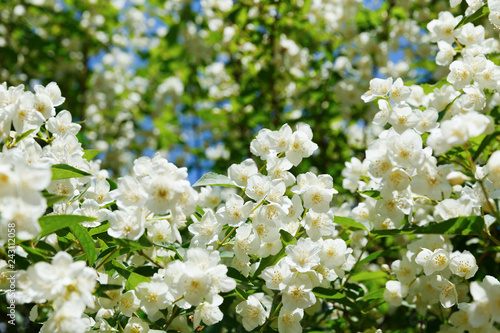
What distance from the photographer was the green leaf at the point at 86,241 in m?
1.52

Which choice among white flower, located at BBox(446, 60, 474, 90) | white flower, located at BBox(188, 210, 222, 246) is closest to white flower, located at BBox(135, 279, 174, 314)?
white flower, located at BBox(188, 210, 222, 246)

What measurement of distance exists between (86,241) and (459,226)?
1.30 metres

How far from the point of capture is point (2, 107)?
67.1 inches

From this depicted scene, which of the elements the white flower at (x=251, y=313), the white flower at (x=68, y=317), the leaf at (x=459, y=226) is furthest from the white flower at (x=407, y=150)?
the white flower at (x=68, y=317)

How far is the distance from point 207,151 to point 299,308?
143 inches

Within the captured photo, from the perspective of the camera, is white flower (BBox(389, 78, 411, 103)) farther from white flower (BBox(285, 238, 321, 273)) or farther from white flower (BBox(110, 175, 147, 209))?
white flower (BBox(110, 175, 147, 209))

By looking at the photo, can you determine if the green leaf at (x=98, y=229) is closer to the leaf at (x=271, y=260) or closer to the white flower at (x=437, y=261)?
the leaf at (x=271, y=260)

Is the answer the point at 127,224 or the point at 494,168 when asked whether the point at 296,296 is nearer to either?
the point at 127,224

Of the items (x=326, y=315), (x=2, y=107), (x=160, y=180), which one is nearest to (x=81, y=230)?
(x=160, y=180)

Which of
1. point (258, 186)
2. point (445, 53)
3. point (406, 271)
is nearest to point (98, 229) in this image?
point (258, 186)

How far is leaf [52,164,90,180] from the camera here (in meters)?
1.52

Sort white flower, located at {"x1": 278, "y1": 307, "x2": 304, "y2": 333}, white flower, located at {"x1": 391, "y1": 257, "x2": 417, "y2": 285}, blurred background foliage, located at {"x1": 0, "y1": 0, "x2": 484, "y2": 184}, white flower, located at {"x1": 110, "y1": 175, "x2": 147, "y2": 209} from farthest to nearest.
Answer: blurred background foliage, located at {"x1": 0, "y1": 0, "x2": 484, "y2": 184} < white flower, located at {"x1": 391, "y1": 257, "x2": 417, "y2": 285} < white flower, located at {"x1": 278, "y1": 307, "x2": 304, "y2": 333} < white flower, located at {"x1": 110, "y1": 175, "x2": 147, "y2": 209}

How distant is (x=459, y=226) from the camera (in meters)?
1.54

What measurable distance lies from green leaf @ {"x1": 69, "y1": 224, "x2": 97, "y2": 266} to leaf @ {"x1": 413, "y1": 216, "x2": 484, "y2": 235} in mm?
1181
